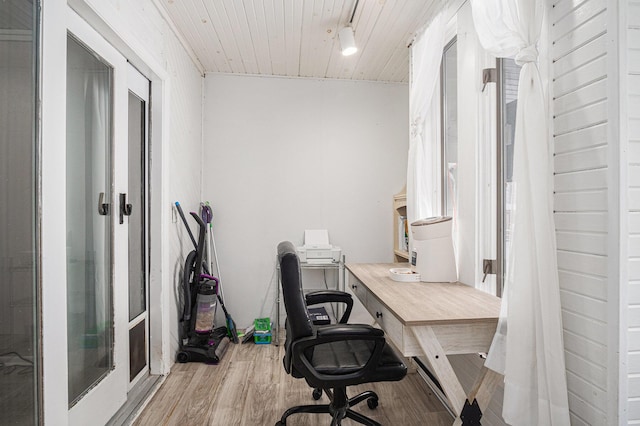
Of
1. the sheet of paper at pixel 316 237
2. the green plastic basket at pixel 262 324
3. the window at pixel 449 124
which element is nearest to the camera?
the window at pixel 449 124

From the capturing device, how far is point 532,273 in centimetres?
123

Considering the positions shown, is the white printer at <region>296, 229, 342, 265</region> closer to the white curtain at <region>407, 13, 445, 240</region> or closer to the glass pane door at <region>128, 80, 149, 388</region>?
the white curtain at <region>407, 13, 445, 240</region>

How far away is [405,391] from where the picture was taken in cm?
229

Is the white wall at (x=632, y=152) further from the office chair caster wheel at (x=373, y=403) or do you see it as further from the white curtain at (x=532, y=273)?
the office chair caster wheel at (x=373, y=403)

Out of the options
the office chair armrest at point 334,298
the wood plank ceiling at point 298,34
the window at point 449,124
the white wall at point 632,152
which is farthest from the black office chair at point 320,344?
the wood plank ceiling at point 298,34

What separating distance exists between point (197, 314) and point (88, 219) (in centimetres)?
126

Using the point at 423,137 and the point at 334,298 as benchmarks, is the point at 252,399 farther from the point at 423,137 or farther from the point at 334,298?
the point at 423,137

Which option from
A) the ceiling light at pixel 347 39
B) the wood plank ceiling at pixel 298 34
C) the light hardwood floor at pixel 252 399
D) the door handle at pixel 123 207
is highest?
the wood plank ceiling at pixel 298 34

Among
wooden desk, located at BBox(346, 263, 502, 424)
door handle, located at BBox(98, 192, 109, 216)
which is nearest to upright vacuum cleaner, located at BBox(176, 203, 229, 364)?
door handle, located at BBox(98, 192, 109, 216)

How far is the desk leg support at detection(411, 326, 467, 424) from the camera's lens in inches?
53.1

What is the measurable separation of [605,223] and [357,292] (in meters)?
1.46

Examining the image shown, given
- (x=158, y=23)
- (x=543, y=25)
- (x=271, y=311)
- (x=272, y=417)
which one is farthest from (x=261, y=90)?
(x=272, y=417)

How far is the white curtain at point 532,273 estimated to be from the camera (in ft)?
3.84

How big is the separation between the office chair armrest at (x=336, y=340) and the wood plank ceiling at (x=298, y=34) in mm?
1979
